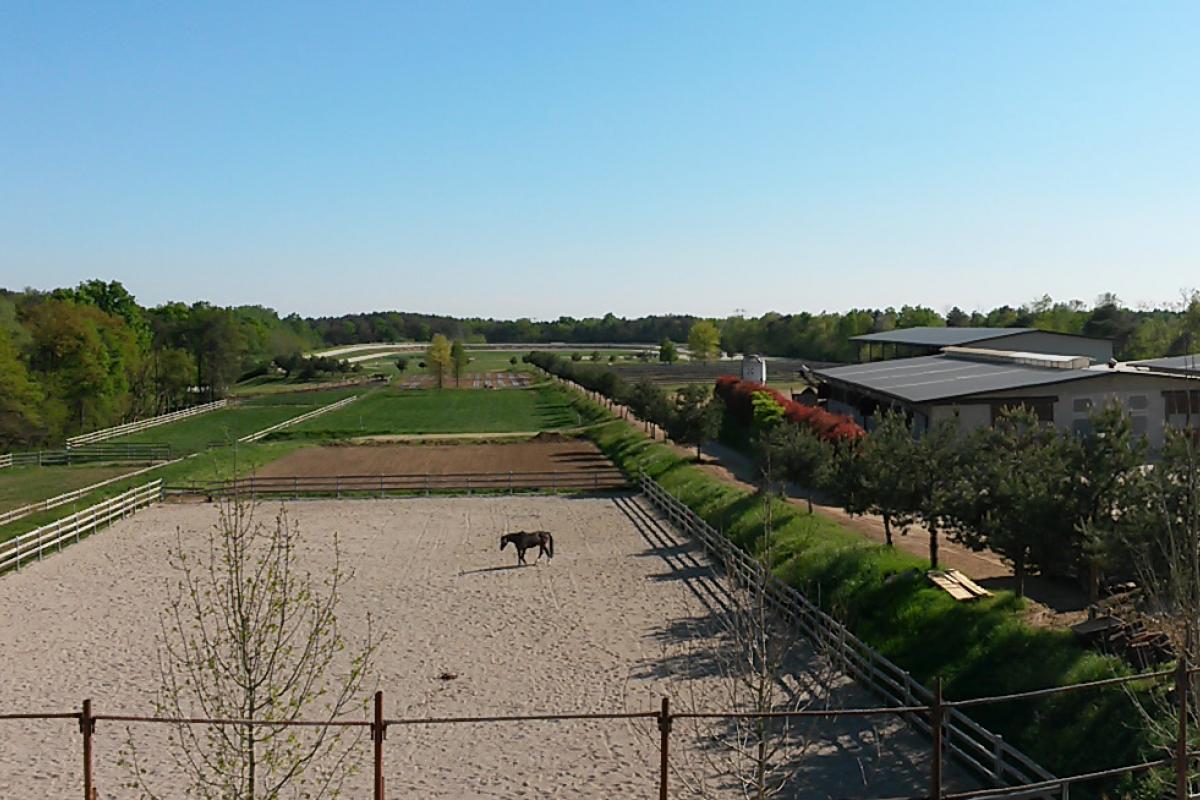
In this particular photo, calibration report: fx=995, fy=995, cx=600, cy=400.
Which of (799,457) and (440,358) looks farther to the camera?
(440,358)

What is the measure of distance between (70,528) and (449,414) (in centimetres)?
4322

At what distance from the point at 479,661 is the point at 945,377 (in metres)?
28.6

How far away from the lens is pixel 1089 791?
35.3 ft

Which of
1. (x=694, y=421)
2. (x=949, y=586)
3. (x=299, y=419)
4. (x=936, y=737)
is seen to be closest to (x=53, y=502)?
(x=694, y=421)

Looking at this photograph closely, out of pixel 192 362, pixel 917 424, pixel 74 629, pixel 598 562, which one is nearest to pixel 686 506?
pixel 598 562

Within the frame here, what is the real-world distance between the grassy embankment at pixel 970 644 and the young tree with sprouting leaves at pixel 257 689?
7.31m

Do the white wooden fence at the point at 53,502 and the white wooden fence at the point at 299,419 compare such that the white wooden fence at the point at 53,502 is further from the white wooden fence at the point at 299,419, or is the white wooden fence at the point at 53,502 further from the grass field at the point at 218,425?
the white wooden fence at the point at 299,419

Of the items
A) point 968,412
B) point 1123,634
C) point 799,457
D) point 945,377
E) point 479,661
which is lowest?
point 479,661

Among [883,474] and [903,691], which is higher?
[883,474]

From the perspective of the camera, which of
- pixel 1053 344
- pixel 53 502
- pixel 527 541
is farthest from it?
pixel 1053 344

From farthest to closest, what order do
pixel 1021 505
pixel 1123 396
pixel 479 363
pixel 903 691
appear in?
pixel 479 363 < pixel 1123 396 < pixel 1021 505 < pixel 903 691

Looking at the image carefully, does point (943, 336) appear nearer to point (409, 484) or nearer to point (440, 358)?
point (409, 484)

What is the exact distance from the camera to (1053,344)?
57062mm

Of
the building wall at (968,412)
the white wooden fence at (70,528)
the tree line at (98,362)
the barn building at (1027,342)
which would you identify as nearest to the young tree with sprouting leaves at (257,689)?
the white wooden fence at (70,528)
